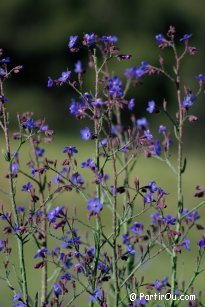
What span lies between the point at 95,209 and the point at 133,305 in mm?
742

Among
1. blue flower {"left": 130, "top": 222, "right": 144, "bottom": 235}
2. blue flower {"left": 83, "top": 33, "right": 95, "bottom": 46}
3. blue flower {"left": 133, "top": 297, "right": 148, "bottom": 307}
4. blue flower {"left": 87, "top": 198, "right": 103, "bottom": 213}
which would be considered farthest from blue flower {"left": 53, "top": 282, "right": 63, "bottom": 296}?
blue flower {"left": 83, "top": 33, "right": 95, "bottom": 46}

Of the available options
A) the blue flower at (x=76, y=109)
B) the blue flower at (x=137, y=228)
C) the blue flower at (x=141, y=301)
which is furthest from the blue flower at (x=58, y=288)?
the blue flower at (x=76, y=109)

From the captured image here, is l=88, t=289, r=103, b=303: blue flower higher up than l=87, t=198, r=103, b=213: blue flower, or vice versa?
l=87, t=198, r=103, b=213: blue flower

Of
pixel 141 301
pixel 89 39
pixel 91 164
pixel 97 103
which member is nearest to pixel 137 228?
pixel 141 301

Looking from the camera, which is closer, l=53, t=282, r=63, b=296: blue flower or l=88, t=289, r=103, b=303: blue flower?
l=88, t=289, r=103, b=303: blue flower

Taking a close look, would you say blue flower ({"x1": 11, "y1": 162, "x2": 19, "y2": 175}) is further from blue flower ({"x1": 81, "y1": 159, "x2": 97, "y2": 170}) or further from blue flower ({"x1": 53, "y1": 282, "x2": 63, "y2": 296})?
blue flower ({"x1": 53, "y1": 282, "x2": 63, "y2": 296})

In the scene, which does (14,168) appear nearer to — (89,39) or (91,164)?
(91,164)

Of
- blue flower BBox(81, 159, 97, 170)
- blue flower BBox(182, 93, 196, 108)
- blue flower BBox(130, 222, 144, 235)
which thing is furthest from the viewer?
blue flower BBox(130, 222, 144, 235)

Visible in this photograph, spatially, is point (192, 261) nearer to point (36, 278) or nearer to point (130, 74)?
point (36, 278)

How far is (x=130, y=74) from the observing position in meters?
5.27

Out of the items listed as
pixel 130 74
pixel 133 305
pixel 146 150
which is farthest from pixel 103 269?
pixel 130 74

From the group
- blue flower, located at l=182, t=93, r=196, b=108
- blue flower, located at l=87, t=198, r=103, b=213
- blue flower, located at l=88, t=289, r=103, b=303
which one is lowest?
→ blue flower, located at l=88, t=289, r=103, b=303

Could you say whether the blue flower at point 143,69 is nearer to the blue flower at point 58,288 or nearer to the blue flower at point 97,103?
the blue flower at point 97,103

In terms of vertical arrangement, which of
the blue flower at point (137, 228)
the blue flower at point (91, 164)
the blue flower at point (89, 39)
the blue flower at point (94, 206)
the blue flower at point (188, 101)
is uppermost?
the blue flower at point (89, 39)
